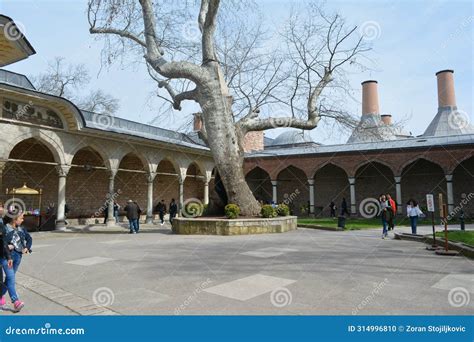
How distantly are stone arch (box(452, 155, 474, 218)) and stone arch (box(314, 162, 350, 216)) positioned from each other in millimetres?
7714

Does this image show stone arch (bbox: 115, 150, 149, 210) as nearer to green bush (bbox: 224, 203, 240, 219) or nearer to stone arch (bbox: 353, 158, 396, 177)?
green bush (bbox: 224, 203, 240, 219)

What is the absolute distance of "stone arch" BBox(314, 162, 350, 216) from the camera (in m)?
28.5

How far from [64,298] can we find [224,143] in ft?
31.1

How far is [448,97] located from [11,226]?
44.0m

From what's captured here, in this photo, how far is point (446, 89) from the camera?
37.4 meters

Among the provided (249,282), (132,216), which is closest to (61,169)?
(132,216)

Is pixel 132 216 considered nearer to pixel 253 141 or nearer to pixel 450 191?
pixel 450 191

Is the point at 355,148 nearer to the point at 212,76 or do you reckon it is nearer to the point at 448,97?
the point at 212,76

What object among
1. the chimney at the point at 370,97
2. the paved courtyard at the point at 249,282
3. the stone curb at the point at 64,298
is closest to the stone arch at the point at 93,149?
the paved courtyard at the point at 249,282

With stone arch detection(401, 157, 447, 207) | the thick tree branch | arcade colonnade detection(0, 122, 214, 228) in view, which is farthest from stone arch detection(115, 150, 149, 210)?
stone arch detection(401, 157, 447, 207)

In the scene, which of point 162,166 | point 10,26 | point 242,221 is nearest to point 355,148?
point 162,166

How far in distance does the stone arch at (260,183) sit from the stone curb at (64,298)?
2692 cm

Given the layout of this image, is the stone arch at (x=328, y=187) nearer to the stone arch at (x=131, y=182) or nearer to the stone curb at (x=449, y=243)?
the stone arch at (x=131, y=182)

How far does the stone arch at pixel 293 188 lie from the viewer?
1182 inches
